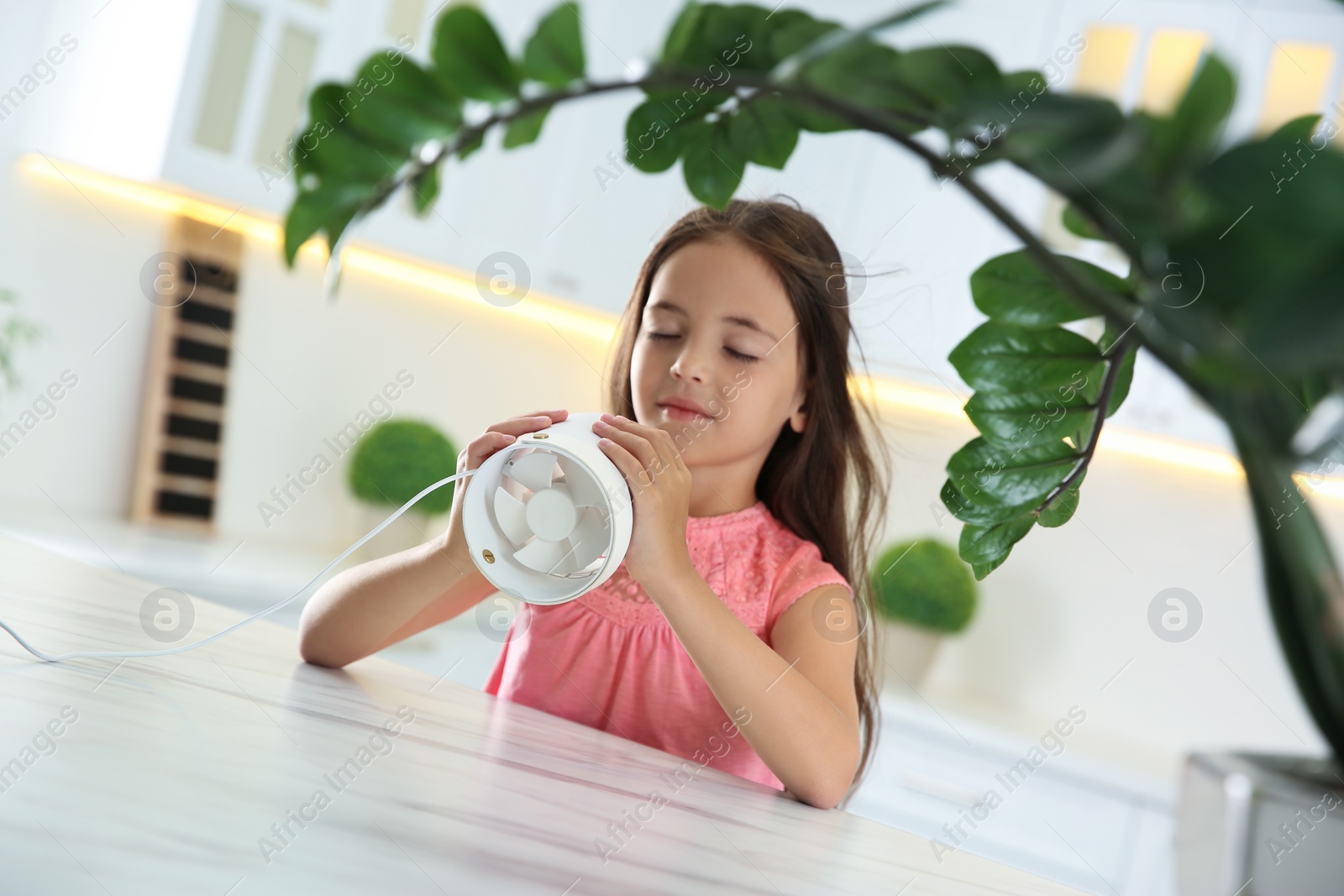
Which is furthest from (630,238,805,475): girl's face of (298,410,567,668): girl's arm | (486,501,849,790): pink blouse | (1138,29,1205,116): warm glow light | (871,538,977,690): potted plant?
(1138,29,1205,116): warm glow light

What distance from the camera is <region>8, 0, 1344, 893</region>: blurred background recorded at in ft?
7.52

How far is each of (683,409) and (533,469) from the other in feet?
1.38

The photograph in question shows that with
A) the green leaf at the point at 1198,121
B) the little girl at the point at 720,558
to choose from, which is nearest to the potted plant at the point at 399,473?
the little girl at the point at 720,558

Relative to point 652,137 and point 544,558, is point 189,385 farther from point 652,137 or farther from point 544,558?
point 652,137

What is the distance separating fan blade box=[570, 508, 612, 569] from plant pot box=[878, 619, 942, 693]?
6.83 feet

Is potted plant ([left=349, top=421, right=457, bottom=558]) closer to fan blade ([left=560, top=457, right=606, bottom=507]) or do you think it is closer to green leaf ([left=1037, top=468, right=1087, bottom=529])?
fan blade ([left=560, top=457, right=606, bottom=507])

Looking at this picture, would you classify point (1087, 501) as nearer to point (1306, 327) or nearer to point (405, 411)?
point (405, 411)

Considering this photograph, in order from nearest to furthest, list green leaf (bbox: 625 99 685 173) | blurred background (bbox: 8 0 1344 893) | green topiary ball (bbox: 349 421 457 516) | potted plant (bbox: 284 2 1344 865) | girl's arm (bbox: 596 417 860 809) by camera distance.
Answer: potted plant (bbox: 284 2 1344 865), green leaf (bbox: 625 99 685 173), girl's arm (bbox: 596 417 860 809), blurred background (bbox: 8 0 1344 893), green topiary ball (bbox: 349 421 457 516)

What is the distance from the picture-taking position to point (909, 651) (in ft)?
8.81

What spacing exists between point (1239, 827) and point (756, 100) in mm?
271

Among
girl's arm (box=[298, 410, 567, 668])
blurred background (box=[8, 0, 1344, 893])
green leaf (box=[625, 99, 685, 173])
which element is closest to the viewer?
green leaf (box=[625, 99, 685, 173])

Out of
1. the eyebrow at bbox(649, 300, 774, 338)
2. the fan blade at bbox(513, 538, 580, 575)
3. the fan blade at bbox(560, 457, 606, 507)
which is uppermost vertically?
the eyebrow at bbox(649, 300, 774, 338)

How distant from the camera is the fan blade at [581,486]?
70 cm

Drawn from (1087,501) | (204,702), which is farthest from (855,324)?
(1087,501)
